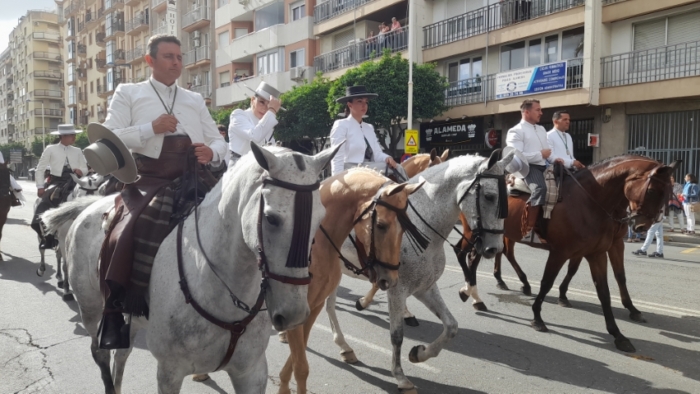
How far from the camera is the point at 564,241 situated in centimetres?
637

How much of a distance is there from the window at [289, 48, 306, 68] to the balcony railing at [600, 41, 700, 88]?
17.7 m

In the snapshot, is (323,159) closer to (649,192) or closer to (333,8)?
(649,192)

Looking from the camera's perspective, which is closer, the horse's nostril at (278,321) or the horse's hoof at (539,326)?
the horse's nostril at (278,321)

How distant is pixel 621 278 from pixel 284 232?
5973 mm

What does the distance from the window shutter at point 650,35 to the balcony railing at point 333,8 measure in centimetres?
1328

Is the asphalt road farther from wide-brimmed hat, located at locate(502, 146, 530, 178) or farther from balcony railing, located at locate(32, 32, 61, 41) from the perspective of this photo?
balcony railing, located at locate(32, 32, 61, 41)

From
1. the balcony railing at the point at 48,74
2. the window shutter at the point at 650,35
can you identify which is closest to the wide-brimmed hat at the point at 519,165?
the window shutter at the point at 650,35

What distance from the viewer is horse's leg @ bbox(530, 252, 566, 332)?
242 inches

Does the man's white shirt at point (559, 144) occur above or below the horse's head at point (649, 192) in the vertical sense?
above

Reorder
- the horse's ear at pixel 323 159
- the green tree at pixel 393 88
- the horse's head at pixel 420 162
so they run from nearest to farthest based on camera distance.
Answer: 1. the horse's ear at pixel 323 159
2. the horse's head at pixel 420 162
3. the green tree at pixel 393 88

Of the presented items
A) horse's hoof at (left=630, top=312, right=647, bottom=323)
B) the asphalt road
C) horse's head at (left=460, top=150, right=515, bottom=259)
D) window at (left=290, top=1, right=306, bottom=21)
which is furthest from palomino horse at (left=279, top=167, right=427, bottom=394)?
window at (left=290, top=1, right=306, bottom=21)

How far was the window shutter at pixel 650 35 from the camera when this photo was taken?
1734cm

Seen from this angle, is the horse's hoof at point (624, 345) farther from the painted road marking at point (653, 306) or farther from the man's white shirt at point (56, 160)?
the man's white shirt at point (56, 160)

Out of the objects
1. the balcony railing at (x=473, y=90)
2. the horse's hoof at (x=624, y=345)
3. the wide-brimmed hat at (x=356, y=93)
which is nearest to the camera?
the horse's hoof at (x=624, y=345)
